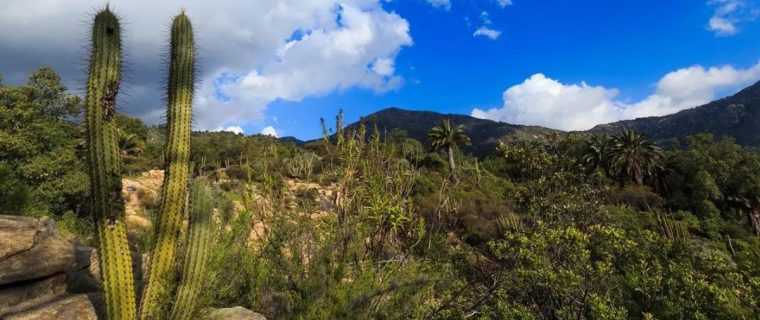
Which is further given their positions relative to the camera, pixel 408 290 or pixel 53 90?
pixel 53 90

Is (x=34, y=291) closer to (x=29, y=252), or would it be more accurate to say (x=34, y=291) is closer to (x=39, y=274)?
(x=39, y=274)

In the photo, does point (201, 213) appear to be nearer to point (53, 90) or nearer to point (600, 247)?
point (600, 247)

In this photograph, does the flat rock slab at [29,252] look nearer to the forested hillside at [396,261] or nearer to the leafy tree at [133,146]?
the forested hillside at [396,261]

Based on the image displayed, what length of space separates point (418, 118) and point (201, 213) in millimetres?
180922

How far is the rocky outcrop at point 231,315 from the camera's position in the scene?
204 inches

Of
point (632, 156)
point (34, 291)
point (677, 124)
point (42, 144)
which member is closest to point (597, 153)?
point (632, 156)

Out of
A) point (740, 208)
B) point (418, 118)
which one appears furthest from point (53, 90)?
point (418, 118)

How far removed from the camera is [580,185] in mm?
14312

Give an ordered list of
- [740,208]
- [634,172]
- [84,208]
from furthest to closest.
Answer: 1. [634,172]
2. [740,208]
3. [84,208]

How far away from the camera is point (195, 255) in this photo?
5309mm

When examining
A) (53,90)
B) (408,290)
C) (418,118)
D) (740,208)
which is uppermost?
(418,118)

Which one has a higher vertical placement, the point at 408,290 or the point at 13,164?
the point at 13,164

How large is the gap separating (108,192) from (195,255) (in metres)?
1.19

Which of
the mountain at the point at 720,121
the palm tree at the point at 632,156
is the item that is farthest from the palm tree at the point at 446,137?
the mountain at the point at 720,121
